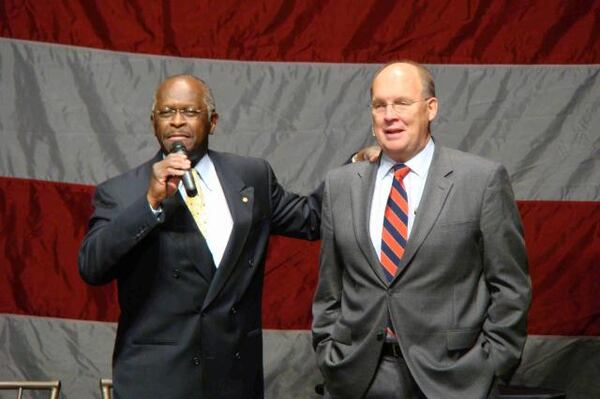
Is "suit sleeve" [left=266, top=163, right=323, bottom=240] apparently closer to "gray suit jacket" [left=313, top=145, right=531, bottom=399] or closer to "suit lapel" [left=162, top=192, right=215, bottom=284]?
"suit lapel" [left=162, top=192, right=215, bottom=284]

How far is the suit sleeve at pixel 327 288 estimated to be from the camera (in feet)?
9.39

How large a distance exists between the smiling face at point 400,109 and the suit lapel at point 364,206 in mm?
96

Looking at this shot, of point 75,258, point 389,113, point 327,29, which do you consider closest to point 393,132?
point 389,113

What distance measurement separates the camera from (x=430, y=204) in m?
2.70

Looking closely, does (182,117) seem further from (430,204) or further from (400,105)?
(430,204)

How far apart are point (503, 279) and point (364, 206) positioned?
38 centimetres

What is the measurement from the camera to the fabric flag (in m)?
4.09

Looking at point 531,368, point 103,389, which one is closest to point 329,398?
point 103,389

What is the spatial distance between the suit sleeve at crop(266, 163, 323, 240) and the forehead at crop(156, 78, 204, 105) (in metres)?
0.36

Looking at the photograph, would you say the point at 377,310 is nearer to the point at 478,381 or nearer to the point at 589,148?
the point at 478,381

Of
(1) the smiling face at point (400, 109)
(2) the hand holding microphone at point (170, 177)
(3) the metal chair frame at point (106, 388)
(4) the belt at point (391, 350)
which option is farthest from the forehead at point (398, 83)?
(3) the metal chair frame at point (106, 388)

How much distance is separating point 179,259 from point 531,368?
1.72 meters

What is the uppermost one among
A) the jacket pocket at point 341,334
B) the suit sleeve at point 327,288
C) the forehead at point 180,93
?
the forehead at point 180,93

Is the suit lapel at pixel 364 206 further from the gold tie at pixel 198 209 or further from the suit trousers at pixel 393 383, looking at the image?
the gold tie at pixel 198 209
